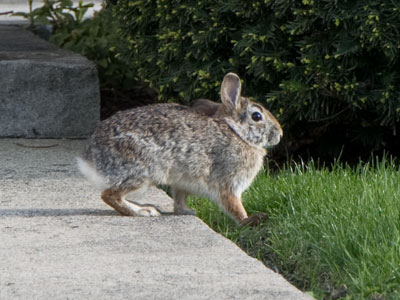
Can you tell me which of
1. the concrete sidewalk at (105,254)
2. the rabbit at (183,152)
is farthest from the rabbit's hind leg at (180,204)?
the concrete sidewalk at (105,254)

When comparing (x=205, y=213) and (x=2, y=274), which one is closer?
(x=2, y=274)

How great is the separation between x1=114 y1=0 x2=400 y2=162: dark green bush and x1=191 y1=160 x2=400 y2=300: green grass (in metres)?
0.49

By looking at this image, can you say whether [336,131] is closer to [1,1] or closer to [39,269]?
[39,269]

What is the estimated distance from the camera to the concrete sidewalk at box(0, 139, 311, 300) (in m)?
3.84

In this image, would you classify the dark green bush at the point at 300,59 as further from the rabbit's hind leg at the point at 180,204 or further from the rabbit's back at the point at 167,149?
the rabbit's hind leg at the point at 180,204

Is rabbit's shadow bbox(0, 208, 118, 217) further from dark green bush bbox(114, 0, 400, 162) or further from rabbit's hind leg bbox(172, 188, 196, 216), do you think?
dark green bush bbox(114, 0, 400, 162)

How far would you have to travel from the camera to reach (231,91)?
538 centimetres

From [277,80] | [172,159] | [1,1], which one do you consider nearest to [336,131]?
[277,80]

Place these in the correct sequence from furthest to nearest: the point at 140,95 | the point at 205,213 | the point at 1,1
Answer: the point at 1,1
the point at 140,95
the point at 205,213

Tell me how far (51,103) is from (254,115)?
2637mm

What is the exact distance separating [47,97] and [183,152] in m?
2.66

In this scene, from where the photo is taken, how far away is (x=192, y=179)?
17.1ft

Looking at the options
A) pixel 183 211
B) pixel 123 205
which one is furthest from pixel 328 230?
pixel 123 205

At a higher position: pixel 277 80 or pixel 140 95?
pixel 277 80
